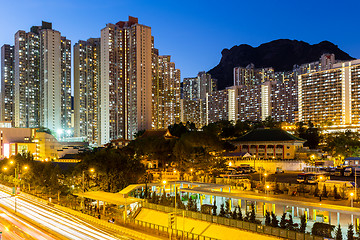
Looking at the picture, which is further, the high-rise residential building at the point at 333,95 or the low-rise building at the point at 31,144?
the high-rise residential building at the point at 333,95

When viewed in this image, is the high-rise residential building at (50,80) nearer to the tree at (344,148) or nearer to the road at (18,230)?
the tree at (344,148)

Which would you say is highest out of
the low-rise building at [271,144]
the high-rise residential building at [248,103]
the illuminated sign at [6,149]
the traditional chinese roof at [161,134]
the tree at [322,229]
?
the high-rise residential building at [248,103]

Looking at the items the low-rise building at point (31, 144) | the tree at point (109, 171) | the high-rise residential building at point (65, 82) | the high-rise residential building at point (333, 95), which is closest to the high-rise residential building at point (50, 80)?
the high-rise residential building at point (65, 82)

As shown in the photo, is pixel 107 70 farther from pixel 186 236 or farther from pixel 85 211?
pixel 186 236

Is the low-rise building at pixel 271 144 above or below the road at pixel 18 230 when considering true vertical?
above

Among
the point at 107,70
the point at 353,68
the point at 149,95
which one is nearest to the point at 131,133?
the point at 149,95
